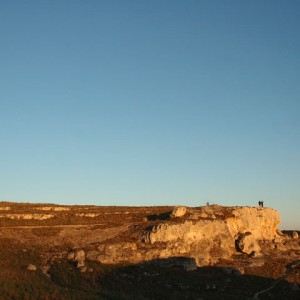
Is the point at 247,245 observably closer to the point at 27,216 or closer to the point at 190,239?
the point at 190,239

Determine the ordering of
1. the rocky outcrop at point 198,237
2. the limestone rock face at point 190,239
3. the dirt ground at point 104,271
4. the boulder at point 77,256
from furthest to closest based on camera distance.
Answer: the rocky outcrop at point 198,237 → the limestone rock face at point 190,239 → the boulder at point 77,256 → the dirt ground at point 104,271

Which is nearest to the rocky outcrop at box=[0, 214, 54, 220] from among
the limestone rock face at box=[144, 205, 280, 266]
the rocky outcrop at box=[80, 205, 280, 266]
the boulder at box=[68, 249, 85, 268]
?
the rocky outcrop at box=[80, 205, 280, 266]

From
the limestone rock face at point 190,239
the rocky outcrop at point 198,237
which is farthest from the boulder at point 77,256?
the rocky outcrop at point 198,237

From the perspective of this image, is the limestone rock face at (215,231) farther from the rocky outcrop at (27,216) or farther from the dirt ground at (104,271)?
the rocky outcrop at (27,216)

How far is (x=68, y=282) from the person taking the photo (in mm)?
36500

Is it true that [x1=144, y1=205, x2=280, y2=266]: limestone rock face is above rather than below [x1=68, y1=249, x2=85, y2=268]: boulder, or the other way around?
above

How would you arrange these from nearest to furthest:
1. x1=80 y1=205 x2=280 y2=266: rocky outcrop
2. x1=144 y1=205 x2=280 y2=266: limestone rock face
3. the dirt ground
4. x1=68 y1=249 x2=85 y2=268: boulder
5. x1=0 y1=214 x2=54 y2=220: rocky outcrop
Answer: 1. the dirt ground
2. x1=68 y1=249 x2=85 y2=268: boulder
3. x1=80 y1=205 x2=280 y2=266: rocky outcrop
4. x1=144 y1=205 x2=280 y2=266: limestone rock face
5. x1=0 y1=214 x2=54 y2=220: rocky outcrop

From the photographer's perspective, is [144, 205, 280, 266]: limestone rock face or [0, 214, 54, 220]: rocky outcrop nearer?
[144, 205, 280, 266]: limestone rock face

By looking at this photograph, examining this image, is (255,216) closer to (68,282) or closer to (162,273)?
(162,273)

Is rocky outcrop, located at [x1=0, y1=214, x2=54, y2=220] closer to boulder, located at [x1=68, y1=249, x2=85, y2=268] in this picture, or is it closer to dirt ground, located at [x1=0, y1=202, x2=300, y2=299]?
dirt ground, located at [x1=0, y1=202, x2=300, y2=299]

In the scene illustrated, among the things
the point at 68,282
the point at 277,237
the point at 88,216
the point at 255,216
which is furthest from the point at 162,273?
the point at 277,237

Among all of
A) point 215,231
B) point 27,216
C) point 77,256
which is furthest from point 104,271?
point 215,231

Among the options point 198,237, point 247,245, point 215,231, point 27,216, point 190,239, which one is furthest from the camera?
point 247,245

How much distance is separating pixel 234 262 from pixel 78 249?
67.8 feet
